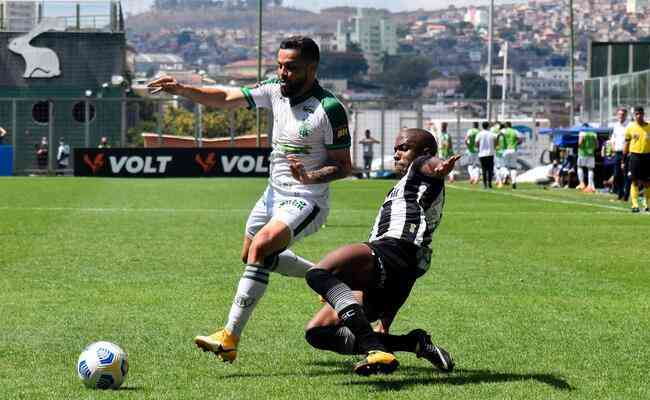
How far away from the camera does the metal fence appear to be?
2222 inches

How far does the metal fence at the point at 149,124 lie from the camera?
56438 mm

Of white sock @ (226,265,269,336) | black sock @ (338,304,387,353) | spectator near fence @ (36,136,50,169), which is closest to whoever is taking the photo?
black sock @ (338,304,387,353)

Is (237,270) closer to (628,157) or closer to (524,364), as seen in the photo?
(524,364)

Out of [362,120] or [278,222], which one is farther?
[362,120]

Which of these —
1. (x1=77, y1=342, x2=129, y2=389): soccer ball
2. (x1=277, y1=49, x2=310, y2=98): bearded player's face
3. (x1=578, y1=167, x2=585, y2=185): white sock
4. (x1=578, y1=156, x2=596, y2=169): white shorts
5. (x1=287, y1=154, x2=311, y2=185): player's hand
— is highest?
(x1=277, y1=49, x2=310, y2=98): bearded player's face

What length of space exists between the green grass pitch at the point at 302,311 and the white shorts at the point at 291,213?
0.84 meters

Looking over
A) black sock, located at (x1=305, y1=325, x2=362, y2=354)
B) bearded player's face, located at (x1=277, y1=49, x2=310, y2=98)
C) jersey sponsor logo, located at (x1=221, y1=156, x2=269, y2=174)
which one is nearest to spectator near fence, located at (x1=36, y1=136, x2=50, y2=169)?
jersey sponsor logo, located at (x1=221, y1=156, x2=269, y2=174)

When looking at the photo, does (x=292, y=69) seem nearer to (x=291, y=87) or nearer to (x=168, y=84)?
(x=291, y=87)

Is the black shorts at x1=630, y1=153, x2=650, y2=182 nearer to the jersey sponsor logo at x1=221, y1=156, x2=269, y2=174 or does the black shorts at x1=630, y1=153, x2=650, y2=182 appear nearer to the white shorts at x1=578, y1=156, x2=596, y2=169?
the white shorts at x1=578, y1=156, x2=596, y2=169

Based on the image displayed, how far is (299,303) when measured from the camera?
1220cm

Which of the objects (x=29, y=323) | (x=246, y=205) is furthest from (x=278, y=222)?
(x=246, y=205)

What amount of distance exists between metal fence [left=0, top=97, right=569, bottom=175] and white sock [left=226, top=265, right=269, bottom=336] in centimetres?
4331

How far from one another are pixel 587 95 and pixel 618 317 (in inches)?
1780

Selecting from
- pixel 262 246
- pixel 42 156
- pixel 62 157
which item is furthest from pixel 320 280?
pixel 42 156
